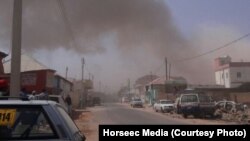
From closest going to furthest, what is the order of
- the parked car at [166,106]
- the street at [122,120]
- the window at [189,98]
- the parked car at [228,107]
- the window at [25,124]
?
the window at [25,124] < the street at [122,120] < the window at [189,98] < the parked car at [228,107] < the parked car at [166,106]

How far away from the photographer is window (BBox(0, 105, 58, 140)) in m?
5.20

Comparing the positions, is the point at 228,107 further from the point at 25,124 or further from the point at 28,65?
the point at 25,124

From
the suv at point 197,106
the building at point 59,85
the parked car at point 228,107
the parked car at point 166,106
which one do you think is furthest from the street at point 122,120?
the parked car at point 166,106

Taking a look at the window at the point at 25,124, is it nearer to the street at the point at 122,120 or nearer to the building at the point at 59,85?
the street at the point at 122,120

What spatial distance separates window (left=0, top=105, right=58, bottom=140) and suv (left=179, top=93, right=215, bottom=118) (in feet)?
85.2

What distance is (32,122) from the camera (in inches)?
210

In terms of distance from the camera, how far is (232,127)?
663 cm

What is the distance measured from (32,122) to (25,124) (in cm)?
9

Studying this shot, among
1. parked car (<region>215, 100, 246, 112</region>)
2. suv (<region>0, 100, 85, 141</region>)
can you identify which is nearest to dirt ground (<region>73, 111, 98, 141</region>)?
suv (<region>0, 100, 85, 141</region>)

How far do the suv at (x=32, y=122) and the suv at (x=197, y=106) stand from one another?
25866 millimetres

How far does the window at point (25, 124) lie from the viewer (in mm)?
5203

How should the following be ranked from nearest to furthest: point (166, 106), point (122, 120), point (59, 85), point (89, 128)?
point (89, 128) → point (122, 120) → point (166, 106) → point (59, 85)

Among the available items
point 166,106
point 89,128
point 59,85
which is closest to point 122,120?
point 89,128

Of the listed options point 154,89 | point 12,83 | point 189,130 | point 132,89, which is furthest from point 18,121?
point 132,89
